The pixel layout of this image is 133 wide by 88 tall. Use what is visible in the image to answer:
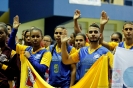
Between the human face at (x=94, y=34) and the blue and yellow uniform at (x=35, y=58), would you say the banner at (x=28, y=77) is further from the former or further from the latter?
the human face at (x=94, y=34)

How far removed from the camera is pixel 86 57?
525 centimetres

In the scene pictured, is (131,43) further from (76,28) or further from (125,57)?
(76,28)

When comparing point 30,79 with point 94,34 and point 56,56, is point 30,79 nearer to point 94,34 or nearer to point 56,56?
point 56,56

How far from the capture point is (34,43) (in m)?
5.43

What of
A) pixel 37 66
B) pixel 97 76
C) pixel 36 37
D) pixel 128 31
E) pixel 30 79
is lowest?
pixel 30 79

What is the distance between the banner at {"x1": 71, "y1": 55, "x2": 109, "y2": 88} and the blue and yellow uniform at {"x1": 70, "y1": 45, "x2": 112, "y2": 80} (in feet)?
0.27

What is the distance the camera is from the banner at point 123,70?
4.86 metres

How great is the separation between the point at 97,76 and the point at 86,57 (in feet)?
1.14

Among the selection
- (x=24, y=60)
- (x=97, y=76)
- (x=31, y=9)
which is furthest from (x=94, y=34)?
(x=31, y=9)

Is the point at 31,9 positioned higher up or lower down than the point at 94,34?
higher up

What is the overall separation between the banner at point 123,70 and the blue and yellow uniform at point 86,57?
0.24 m

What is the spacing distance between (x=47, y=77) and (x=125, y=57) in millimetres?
1708

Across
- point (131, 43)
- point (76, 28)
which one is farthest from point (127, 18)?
point (131, 43)

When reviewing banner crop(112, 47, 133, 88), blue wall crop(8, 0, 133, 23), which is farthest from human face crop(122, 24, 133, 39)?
blue wall crop(8, 0, 133, 23)
